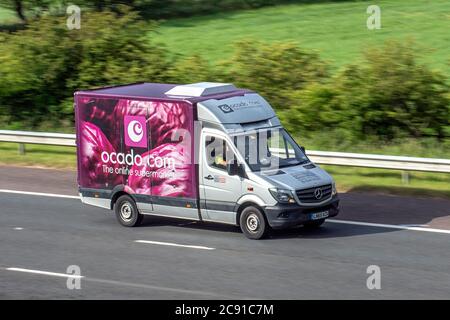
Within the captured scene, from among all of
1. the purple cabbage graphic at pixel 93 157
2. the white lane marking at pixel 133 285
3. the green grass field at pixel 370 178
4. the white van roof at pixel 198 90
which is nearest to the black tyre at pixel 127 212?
the purple cabbage graphic at pixel 93 157

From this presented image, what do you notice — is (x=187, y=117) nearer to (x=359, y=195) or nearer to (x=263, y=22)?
(x=359, y=195)

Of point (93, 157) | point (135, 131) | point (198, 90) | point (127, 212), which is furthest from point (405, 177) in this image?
point (93, 157)

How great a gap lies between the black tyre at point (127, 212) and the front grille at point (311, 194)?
3246 mm

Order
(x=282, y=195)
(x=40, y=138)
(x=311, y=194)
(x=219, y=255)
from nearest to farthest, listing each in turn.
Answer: (x=219, y=255) < (x=282, y=195) < (x=311, y=194) < (x=40, y=138)

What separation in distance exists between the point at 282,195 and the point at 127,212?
3276 millimetres

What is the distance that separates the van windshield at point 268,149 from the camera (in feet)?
58.5

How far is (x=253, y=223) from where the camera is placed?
699 inches

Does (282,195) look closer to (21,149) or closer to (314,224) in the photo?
(314,224)

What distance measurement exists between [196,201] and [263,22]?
2631cm

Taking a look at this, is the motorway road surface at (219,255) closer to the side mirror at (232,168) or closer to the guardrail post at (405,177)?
the guardrail post at (405,177)

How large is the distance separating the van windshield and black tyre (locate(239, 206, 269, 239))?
2.43 ft

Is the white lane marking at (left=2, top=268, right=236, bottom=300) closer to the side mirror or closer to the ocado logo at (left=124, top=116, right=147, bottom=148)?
the side mirror

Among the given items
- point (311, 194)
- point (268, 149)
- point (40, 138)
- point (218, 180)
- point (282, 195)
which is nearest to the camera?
point (282, 195)

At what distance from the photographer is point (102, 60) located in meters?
29.3
